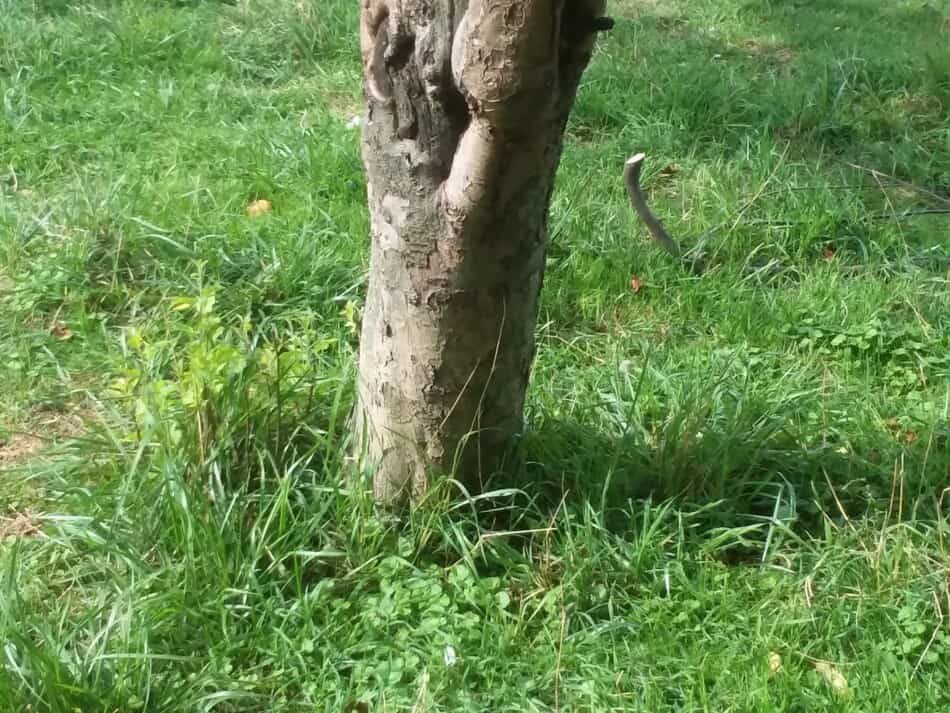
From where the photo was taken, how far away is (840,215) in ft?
14.5

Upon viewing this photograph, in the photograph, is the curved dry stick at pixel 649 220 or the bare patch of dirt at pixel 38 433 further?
the curved dry stick at pixel 649 220

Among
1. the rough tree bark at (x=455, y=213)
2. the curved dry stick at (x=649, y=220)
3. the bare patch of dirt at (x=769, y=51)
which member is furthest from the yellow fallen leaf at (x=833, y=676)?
the bare patch of dirt at (x=769, y=51)

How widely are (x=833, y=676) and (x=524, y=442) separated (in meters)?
0.97

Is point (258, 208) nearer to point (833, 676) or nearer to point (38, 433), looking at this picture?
point (38, 433)

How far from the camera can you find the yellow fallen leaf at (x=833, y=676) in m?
2.30

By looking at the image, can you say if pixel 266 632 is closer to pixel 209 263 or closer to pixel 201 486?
pixel 201 486

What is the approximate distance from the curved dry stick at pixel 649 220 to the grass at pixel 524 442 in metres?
0.12

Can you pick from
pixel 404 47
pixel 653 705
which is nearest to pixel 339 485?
pixel 653 705

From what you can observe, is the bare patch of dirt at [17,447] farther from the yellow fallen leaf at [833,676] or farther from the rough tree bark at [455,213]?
the yellow fallen leaf at [833,676]

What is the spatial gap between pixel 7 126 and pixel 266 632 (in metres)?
3.57

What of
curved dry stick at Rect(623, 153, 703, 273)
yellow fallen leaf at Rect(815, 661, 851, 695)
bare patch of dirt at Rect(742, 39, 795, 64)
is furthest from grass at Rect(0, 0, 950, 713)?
bare patch of dirt at Rect(742, 39, 795, 64)

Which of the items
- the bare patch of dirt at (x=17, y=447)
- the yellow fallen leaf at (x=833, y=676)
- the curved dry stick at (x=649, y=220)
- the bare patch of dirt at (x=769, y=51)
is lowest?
the yellow fallen leaf at (x=833, y=676)

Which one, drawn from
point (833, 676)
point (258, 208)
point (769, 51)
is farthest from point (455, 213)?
point (769, 51)

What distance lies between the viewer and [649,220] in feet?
14.1
